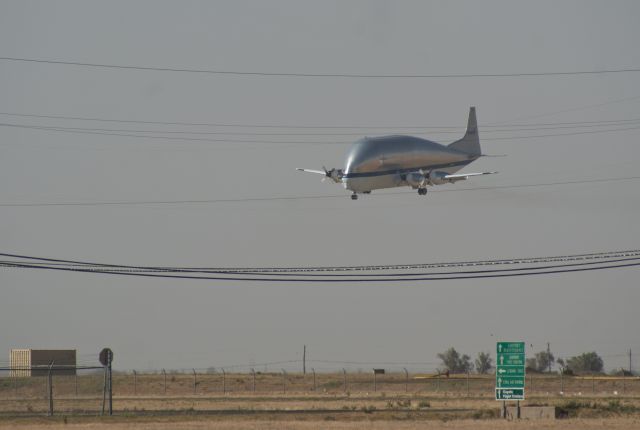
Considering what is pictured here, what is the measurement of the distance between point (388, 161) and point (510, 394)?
3202 centimetres

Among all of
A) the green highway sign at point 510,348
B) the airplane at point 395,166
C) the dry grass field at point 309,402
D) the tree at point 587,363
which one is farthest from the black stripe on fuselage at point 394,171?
the tree at point 587,363

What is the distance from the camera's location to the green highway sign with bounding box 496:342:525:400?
61.7 meters

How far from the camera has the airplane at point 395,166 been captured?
8881 cm

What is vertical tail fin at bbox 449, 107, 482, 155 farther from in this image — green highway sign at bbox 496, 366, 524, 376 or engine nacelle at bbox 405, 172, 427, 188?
green highway sign at bbox 496, 366, 524, 376

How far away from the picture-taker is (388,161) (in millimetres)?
90750

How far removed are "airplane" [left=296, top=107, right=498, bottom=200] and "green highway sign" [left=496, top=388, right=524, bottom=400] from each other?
27.7 metres

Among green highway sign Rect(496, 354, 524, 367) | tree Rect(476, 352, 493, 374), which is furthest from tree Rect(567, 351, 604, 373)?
green highway sign Rect(496, 354, 524, 367)

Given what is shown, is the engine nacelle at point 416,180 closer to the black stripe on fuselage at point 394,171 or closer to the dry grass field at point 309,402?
the black stripe on fuselage at point 394,171

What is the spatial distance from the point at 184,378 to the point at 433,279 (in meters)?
56.2

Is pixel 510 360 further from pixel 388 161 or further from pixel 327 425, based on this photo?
pixel 388 161

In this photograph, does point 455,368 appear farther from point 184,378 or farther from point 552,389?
point 552,389

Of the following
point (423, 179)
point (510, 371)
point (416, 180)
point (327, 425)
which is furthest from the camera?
point (423, 179)

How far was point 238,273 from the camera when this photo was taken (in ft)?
208

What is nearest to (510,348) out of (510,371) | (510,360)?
(510,360)
